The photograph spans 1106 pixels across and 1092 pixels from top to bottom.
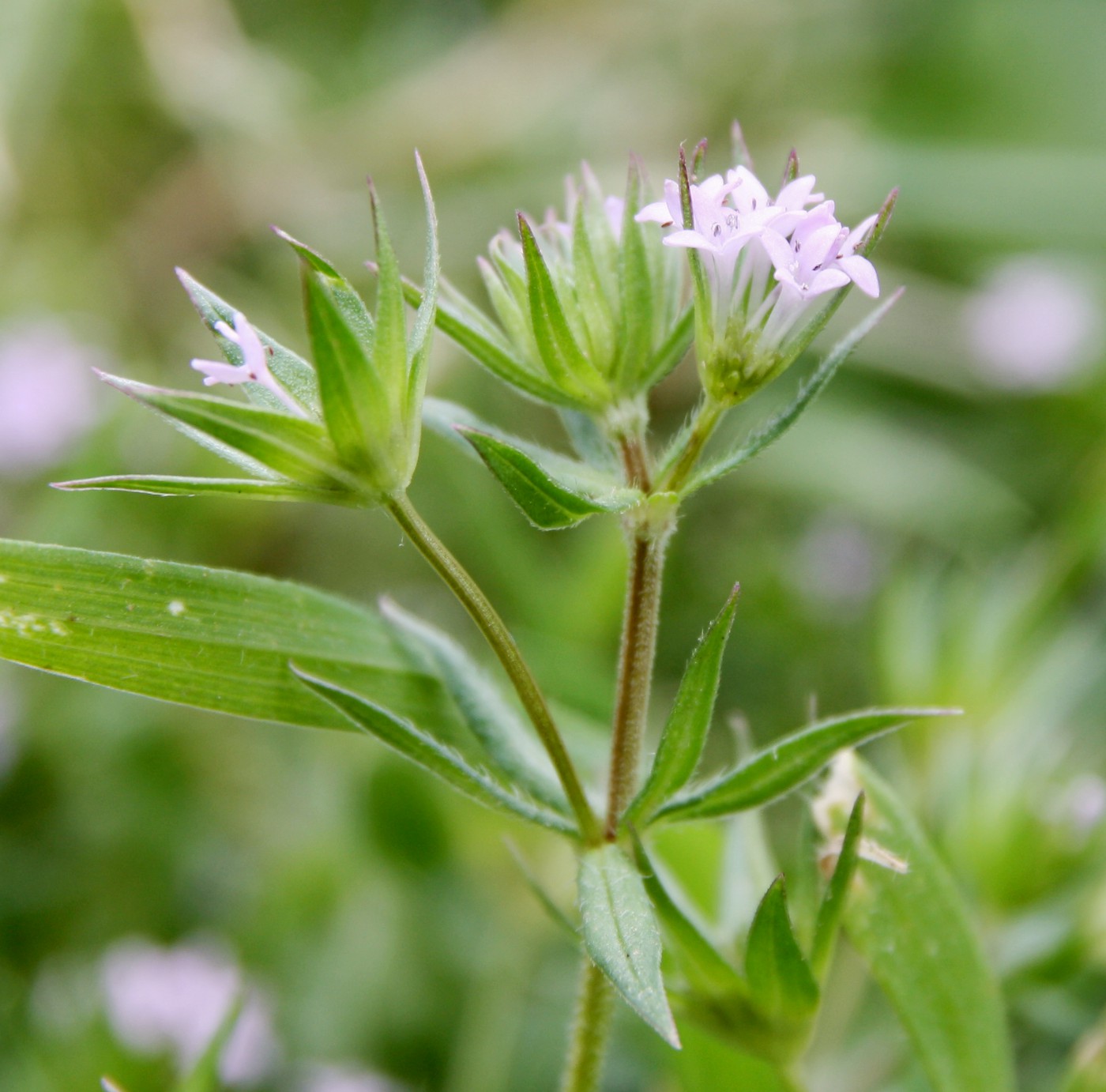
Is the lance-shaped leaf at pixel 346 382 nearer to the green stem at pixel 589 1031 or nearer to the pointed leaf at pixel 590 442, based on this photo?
the pointed leaf at pixel 590 442

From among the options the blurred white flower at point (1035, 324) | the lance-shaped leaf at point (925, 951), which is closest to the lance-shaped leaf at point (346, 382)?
the lance-shaped leaf at point (925, 951)

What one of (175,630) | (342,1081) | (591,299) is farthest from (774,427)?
(342,1081)

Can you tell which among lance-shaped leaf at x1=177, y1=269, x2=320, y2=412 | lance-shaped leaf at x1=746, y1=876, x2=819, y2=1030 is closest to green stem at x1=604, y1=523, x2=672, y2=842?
lance-shaped leaf at x1=746, y1=876, x2=819, y2=1030

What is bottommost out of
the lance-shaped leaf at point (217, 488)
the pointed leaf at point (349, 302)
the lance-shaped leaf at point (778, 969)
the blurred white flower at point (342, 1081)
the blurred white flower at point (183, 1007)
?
the blurred white flower at point (342, 1081)

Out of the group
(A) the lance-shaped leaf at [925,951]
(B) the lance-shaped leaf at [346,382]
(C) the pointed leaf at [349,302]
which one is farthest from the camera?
(A) the lance-shaped leaf at [925,951]

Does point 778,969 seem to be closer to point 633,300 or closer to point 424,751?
point 424,751

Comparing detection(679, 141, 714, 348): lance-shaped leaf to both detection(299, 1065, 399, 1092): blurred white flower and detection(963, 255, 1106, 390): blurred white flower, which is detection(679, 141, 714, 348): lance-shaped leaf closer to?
detection(299, 1065, 399, 1092): blurred white flower
